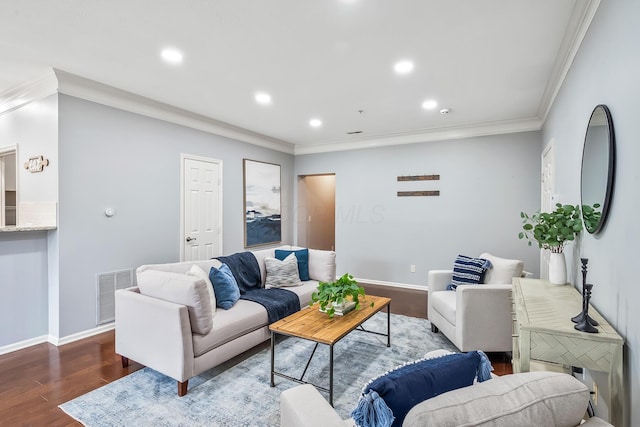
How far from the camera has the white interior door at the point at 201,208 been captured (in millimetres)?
4301

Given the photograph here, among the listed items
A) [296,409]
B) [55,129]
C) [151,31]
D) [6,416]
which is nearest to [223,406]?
[296,409]

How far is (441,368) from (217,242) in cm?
422

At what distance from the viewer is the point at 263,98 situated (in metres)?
3.72

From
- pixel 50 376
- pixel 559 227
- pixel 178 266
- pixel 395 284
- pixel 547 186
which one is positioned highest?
pixel 547 186

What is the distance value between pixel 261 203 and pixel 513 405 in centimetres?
507

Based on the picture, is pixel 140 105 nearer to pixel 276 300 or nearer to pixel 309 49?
pixel 309 49

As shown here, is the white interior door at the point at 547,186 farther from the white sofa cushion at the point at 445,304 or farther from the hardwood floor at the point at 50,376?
the hardwood floor at the point at 50,376

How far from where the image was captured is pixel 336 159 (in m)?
5.99

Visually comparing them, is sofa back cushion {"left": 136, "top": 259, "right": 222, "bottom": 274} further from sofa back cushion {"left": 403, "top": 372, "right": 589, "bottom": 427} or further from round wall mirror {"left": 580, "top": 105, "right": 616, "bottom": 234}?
round wall mirror {"left": 580, "top": 105, "right": 616, "bottom": 234}

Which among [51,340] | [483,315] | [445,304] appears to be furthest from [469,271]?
[51,340]

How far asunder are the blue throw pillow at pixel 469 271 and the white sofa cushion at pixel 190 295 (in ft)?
7.97

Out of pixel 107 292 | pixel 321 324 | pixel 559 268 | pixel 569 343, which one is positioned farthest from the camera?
pixel 107 292

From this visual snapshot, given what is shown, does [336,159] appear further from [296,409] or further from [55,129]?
[296,409]

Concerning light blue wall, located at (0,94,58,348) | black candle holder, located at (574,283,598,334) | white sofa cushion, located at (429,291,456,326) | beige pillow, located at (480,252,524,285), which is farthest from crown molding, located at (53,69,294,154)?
black candle holder, located at (574,283,598,334)
